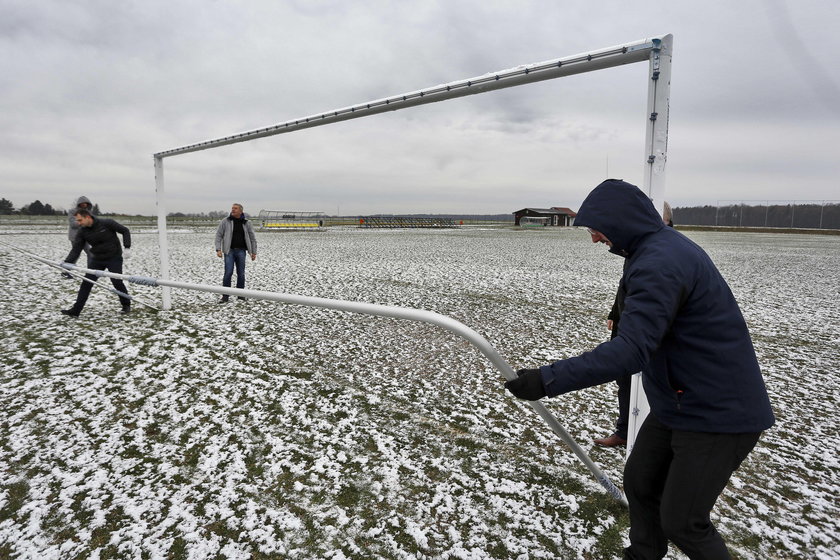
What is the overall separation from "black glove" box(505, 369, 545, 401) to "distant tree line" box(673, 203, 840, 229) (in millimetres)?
72637

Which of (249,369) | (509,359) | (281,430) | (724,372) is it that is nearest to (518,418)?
(509,359)

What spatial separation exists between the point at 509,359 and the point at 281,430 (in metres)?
2.98

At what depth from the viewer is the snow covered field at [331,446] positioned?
2.46m

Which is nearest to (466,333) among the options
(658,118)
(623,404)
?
(658,118)

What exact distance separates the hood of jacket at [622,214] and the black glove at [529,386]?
0.61 meters

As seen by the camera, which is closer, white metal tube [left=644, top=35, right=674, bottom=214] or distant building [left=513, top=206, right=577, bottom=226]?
white metal tube [left=644, top=35, right=674, bottom=214]

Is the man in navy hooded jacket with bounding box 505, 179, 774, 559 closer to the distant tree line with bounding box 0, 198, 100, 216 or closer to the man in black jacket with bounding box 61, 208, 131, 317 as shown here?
the man in black jacket with bounding box 61, 208, 131, 317

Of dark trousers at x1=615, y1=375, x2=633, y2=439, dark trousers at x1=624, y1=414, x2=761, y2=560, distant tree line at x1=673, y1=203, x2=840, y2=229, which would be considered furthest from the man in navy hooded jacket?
distant tree line at x1=673, y1=203, x2=840, y2=229

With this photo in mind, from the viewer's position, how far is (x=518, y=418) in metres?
3.92

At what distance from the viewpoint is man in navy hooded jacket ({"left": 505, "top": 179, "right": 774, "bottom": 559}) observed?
149cm

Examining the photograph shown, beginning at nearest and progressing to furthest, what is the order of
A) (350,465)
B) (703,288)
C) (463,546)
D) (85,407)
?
(703,288) → (463,546) → (350,465) → (85,407)

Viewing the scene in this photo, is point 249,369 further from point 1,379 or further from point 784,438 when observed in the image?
point 784,438

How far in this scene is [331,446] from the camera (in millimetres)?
3395

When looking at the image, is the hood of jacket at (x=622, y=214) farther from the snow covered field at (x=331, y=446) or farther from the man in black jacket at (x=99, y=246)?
the man in black jacket at (x=99, y=246)
